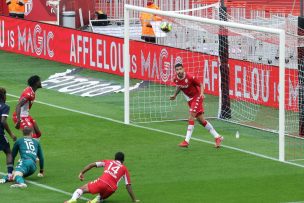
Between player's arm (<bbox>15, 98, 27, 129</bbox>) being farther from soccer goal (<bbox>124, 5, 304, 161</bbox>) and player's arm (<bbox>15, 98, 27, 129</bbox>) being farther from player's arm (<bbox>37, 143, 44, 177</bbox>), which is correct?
soccer goal (<bbox>124, 5, 304, 161</bbox>)

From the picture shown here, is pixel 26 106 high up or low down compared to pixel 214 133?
up

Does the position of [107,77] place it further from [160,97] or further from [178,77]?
[178,77]

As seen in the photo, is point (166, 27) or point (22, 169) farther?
point (166, 27)

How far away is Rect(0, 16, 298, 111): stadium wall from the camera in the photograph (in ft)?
110

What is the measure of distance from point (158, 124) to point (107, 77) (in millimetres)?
7162

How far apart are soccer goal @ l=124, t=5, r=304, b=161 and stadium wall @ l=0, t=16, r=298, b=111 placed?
3 centimetres

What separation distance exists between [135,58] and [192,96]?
8957 millimetres

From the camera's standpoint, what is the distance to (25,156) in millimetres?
24797

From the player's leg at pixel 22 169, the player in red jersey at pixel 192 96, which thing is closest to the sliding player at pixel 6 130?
the player's leg at pixel 22 169

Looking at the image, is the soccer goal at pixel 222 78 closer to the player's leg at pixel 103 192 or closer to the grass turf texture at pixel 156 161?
the grass turf texture at pixel 156 161

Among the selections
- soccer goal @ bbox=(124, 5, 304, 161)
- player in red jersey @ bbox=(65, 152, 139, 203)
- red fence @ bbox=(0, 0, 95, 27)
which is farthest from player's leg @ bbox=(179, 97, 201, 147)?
red fence @ bbox=(0, 0, 95, 27)

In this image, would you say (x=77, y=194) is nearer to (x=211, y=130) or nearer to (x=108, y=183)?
(x=108, y=183)

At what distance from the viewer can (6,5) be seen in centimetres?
4756

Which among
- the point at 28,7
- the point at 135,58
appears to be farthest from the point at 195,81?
the point at 28,7
